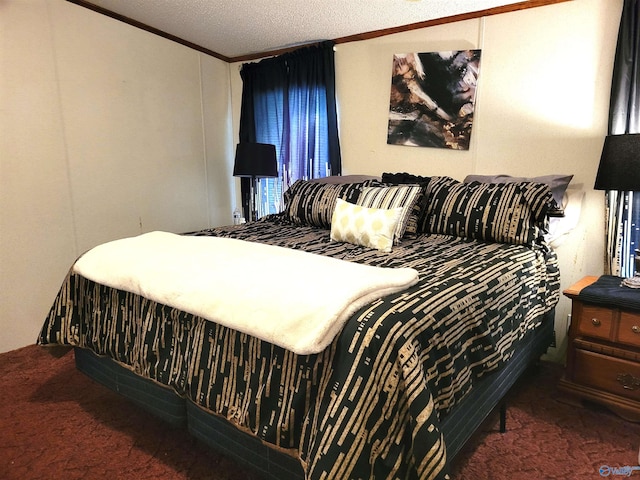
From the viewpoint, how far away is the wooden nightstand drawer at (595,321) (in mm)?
1899

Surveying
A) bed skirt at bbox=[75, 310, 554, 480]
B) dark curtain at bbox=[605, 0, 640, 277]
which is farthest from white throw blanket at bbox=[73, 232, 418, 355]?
dark curtain at bbox=[605, 0, 640, 277]

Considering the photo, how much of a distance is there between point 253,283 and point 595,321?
5.13 feet

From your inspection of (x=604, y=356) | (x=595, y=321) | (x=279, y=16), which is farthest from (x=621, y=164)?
(x=279, y=16)

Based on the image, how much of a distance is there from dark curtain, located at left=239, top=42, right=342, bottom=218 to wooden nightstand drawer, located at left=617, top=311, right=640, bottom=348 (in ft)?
6.89

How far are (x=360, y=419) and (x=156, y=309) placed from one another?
921 millimetres

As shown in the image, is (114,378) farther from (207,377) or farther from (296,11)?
(296,11)

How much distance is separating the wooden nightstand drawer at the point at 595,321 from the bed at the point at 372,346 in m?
0.18

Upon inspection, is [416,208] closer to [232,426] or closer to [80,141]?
[232,426]

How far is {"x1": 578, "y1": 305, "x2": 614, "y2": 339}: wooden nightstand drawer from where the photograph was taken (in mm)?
1899

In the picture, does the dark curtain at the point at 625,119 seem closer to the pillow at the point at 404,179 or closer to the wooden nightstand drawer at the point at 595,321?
the wooden nightstand drawer at the point at 595,321

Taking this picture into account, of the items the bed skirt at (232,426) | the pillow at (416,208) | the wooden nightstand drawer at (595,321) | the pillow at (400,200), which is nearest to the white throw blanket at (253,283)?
the bed skirt at (232,426)

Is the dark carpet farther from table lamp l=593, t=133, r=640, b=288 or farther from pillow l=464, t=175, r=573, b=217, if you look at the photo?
pillow l=464, t=175, r=573, b=217

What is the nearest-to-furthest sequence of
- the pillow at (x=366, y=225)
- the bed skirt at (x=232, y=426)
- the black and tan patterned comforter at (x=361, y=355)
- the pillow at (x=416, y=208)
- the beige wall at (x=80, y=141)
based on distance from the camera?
the black and tan patterned comforter at (x=361, y=355) < the bed skirt at (x=232, y=426) < the pillow at (x=366, y=225) < the pillow at (x=416, y=208) < the beige wall at (x=80, y=141)

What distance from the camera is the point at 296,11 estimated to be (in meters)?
2.72
